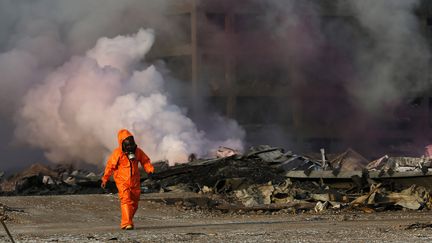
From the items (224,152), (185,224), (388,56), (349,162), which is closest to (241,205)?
(185,224)

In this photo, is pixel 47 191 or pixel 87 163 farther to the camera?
pixel 87 163

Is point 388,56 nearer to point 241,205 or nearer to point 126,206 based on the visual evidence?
point 241,205

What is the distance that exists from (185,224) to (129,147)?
7.10 ft

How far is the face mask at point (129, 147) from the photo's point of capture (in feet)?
46.9

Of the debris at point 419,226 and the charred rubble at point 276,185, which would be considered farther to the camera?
the charred rubble at point 276,185

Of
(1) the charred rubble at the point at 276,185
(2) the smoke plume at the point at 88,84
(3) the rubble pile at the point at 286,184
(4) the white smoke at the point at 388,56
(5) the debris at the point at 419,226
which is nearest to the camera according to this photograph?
(5) the debris at the point at 419,226

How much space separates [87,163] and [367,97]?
9.51m

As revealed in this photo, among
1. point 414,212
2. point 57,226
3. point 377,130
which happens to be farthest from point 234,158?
point 377,130

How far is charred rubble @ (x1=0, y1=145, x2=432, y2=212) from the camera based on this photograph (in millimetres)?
18766

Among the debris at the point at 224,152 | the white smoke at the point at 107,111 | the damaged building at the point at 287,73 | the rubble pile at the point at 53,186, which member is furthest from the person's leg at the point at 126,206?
the damaged building at the point at 287,73

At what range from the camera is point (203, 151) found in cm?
2838

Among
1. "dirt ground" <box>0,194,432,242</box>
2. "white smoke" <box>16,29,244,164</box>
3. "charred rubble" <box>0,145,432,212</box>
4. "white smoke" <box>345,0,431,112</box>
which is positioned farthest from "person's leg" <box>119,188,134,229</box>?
"white smoke" <box>345,0,431,112</box>

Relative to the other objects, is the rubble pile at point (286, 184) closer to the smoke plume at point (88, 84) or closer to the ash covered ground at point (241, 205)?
the ash covered ground at point (241, 205)

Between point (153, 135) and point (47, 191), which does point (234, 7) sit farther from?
point (47, 191)
